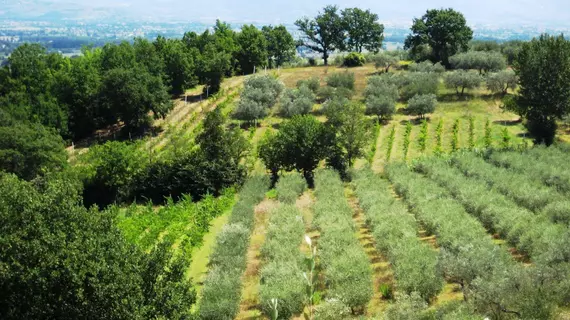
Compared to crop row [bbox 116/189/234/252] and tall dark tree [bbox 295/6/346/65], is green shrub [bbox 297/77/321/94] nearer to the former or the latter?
tall dark tree [bbox 295/6/346/65]

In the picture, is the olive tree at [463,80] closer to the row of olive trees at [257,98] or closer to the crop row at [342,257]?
the row of olive trees at [257,98]

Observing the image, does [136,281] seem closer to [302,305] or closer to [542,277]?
[302,305]

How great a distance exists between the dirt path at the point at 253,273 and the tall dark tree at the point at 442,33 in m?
60.7

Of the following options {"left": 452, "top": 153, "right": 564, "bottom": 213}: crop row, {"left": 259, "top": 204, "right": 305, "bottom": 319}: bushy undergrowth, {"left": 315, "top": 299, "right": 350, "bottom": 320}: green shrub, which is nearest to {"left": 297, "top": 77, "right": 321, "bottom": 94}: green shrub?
{"left": 452, "top": 153, "right": 564, "bottom": 213}: crop row

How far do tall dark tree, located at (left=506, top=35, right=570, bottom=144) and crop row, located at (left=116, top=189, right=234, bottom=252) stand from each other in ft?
108

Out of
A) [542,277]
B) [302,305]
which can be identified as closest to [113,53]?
[302,305]

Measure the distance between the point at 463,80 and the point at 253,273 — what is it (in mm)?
53882

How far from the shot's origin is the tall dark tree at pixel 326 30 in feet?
344

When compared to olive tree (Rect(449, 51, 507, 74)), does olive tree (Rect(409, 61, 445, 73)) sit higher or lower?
lower

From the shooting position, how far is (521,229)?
26.9 metres

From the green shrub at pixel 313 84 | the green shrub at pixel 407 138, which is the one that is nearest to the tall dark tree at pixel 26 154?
the green shrub at pixel 407 138

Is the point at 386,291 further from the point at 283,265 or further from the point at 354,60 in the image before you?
the point at 354,60

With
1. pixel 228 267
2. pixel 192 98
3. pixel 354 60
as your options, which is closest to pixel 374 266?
pixel 228 267

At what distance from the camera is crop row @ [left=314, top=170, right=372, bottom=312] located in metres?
22.1
